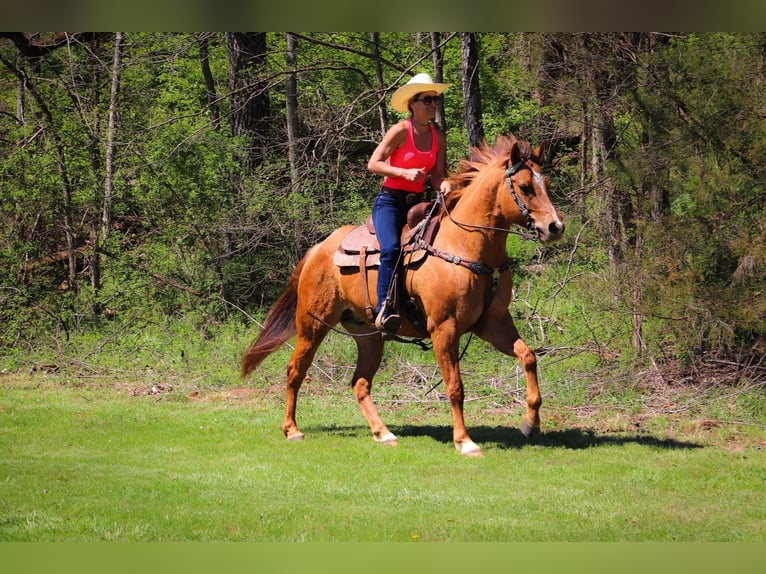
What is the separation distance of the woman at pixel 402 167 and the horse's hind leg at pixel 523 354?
93 cm

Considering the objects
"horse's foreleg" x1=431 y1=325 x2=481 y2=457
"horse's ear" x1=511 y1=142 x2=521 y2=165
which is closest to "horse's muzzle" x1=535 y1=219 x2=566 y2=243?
"horse's ear" x1=511 y1=142 x2=521 y2=165

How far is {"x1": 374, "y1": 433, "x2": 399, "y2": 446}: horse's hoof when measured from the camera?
930 centimetres

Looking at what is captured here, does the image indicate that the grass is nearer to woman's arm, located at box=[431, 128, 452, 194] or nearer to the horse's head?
the horse's head

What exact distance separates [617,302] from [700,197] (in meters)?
1.90

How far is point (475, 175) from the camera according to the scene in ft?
30.1

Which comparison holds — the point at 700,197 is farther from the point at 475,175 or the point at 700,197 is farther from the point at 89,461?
the point at 89,461

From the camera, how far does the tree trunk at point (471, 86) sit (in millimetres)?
13688

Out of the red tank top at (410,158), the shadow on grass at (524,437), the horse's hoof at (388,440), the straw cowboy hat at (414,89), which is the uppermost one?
the straw cowboy hat at (414,89)

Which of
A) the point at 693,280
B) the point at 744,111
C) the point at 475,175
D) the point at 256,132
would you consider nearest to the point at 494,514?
the point at 475,175

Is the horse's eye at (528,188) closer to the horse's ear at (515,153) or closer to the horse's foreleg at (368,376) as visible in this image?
the horse's ear at (515,153)

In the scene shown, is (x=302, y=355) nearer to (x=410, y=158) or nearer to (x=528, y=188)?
(x=410, y=158)

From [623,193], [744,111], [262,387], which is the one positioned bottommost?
[262,387]

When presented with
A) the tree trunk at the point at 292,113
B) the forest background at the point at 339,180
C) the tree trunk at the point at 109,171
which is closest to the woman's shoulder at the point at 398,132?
the forest background at the point at 339,180

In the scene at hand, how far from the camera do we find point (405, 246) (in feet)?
30.2
